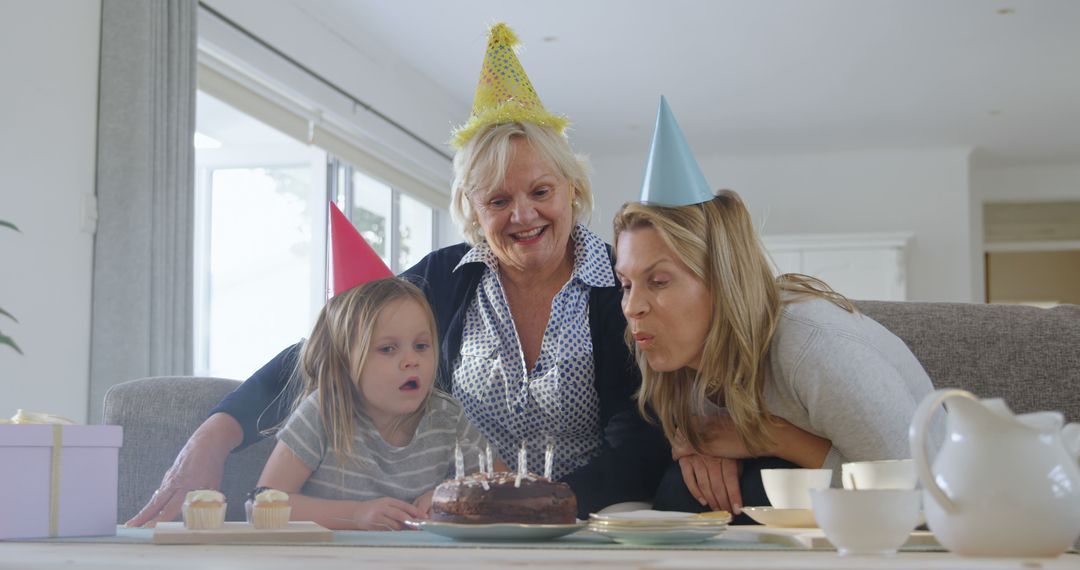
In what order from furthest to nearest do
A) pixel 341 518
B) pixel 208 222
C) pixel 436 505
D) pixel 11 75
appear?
pixel 208 222 < pixel 11 75 < pixel 341 518 < pixel 436 505

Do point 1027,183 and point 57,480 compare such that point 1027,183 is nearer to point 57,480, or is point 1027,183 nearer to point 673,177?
point 673,177

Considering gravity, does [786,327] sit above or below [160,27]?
below

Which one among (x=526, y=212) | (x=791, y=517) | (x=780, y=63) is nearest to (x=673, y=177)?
(x=526, y=212)

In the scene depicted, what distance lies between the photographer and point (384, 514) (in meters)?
1.57

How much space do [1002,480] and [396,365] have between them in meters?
1.09

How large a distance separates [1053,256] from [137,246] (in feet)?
27.6

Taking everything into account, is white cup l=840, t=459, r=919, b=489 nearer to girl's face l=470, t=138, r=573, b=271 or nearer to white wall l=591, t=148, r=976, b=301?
girl's face l=470, t=138, r=573, b=271

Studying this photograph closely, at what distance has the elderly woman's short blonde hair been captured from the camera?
2.15 metres

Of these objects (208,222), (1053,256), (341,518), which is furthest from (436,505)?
(1053,256)

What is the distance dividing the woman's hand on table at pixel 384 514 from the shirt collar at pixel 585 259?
2.20 feet

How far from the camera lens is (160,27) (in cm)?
378

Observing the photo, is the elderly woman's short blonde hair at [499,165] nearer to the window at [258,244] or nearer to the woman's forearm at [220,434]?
the woman's forearm at [220,434]

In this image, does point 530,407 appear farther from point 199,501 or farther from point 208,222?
point 208,222

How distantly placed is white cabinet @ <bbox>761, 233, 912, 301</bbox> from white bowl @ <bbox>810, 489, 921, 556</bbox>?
6.93 m
